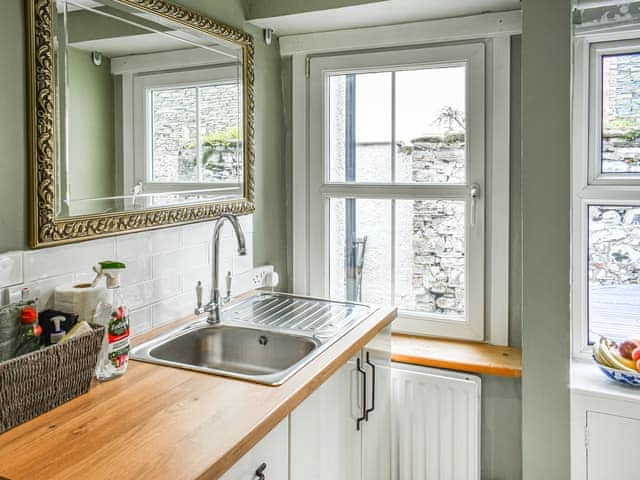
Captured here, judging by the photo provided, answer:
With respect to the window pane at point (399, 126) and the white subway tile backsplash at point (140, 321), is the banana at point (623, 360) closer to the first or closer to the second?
the window pane at point (399, 126)

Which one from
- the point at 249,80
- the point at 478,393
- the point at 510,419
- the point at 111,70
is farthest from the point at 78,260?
the point at 510,419

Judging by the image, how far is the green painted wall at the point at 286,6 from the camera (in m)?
2.13

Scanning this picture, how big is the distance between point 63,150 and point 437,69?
152 centimetres

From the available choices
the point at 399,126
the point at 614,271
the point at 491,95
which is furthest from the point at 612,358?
the point at 399,126

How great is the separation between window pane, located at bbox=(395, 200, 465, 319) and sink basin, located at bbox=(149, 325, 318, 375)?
2.65 feet

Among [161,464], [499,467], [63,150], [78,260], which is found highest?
[63,150]

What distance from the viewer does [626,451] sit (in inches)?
74.7

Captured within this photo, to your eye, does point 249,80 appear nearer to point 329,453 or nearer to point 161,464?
point 329,453

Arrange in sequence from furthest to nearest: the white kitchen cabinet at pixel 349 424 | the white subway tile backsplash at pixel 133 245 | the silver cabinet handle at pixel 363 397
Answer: the silver cabinet handle at pixel 363 397 → the white subway tile backsplash at pixel 133 245 → the white kitchen cabinet at pixel 349 424

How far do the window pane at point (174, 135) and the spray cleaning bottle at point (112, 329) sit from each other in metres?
0.45

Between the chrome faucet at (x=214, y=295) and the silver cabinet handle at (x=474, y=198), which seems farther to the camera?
the silver cabinet handle at (x=474, y=198)

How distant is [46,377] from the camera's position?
1.17m

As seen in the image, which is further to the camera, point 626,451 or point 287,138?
point 287,138

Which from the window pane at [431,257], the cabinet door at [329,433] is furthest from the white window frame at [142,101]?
the window pane at [431,257]
